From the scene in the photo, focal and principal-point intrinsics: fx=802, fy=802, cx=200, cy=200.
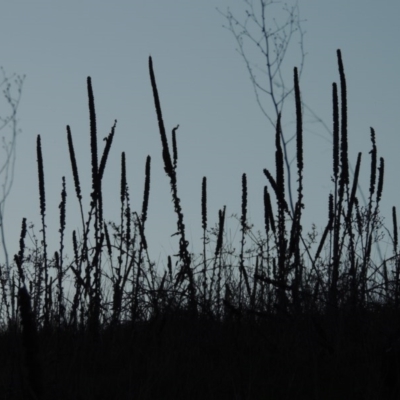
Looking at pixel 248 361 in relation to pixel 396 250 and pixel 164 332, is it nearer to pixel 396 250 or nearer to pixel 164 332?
pixel 164 332

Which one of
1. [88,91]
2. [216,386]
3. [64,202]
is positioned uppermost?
[88,91]

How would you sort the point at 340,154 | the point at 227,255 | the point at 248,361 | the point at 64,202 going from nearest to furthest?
the point at 248,361 < the point at 340,154 < the point at 64,202 < the point at 227,255

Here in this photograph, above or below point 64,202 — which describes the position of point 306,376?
below

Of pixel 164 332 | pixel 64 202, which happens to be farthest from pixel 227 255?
pixel 164 332

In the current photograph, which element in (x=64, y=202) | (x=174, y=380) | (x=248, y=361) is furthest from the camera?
(x=64, y=202)

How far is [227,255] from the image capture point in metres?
4.76

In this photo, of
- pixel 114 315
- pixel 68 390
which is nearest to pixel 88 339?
pixel 114 315

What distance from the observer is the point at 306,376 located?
2.71 metres

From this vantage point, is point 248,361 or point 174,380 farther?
point 248,361

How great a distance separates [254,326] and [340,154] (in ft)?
3.42

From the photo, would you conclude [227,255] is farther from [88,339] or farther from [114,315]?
→ [88,339]

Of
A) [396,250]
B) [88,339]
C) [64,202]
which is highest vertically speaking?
[64,202]

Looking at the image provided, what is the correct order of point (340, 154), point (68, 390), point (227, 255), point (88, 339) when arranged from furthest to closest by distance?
point (227, 255), point (340, 154), point (88, 339), point (68, 390)

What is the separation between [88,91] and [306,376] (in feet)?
5.68
